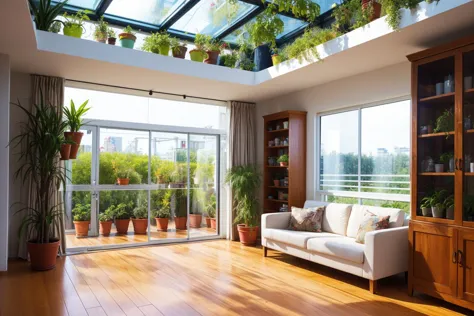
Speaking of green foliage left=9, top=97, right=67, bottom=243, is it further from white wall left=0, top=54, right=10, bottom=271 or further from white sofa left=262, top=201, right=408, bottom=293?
white sofa left=262, top=201, right=408, bottom=293

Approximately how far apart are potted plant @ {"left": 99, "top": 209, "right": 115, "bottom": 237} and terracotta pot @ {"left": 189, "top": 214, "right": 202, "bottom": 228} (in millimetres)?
1410

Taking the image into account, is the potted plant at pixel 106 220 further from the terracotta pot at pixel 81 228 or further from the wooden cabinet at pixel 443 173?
Result: the wooden cabinet at pixel 443 173

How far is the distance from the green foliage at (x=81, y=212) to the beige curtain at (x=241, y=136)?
2.44 m

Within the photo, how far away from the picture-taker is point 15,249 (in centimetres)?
503

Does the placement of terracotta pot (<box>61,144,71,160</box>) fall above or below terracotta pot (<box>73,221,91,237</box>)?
above

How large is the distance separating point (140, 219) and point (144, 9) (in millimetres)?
3332

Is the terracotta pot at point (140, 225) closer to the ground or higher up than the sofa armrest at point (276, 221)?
closer to the ground

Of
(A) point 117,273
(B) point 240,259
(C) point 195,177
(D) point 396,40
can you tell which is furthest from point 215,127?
(D) point 396,40

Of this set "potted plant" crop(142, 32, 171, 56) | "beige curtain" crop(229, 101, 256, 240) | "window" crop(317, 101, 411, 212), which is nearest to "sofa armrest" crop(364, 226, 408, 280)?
"window" crop(317, 101, 411, 212)

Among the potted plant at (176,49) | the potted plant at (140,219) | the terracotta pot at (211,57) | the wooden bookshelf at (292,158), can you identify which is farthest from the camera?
the potted plant at (140,219)

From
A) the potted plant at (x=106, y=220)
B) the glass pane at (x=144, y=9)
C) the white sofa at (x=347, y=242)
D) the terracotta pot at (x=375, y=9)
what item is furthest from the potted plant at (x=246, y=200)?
the terracotta pot at (x=375, y=9)

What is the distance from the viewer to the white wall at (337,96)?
4559 mm

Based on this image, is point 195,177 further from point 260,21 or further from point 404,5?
point 404,5

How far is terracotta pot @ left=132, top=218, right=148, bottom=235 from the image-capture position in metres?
6.17
